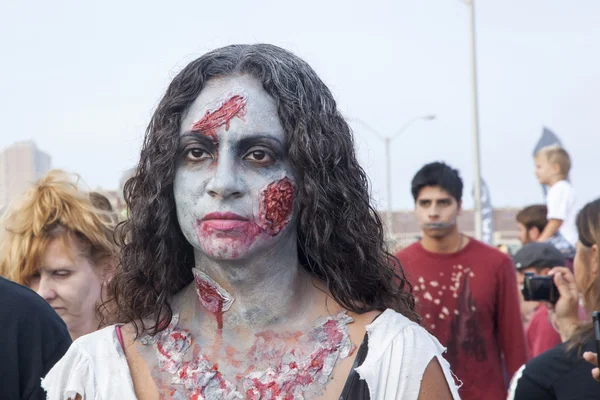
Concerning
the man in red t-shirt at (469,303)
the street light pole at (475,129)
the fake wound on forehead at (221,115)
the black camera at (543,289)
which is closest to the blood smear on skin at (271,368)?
the fake wound on forehead at (221,115)

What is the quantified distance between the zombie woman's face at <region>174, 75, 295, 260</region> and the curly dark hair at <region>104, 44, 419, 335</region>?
4cm

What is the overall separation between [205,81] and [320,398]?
2.97ft

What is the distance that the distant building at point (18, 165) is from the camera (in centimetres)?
569

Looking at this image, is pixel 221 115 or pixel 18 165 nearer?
pixel 221 115

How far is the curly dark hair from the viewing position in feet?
8.77

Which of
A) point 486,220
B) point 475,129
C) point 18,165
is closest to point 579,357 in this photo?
point 18,165

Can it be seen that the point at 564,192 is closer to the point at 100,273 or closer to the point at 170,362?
the point at 100,273

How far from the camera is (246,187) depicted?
261 centimetres

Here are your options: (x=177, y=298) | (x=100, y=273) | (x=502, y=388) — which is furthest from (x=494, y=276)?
(x=177, y=298)

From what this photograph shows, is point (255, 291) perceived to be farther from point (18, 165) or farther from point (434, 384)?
point (18, 165)

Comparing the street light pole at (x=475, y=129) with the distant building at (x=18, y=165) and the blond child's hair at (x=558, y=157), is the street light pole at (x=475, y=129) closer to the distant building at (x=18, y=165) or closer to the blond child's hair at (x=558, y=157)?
the blond child's hair at (x=558, y=157)

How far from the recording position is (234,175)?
2.59 meters

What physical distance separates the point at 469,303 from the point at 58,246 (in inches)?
101

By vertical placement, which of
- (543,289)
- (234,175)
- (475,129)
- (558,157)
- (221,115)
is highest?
(221,115)
